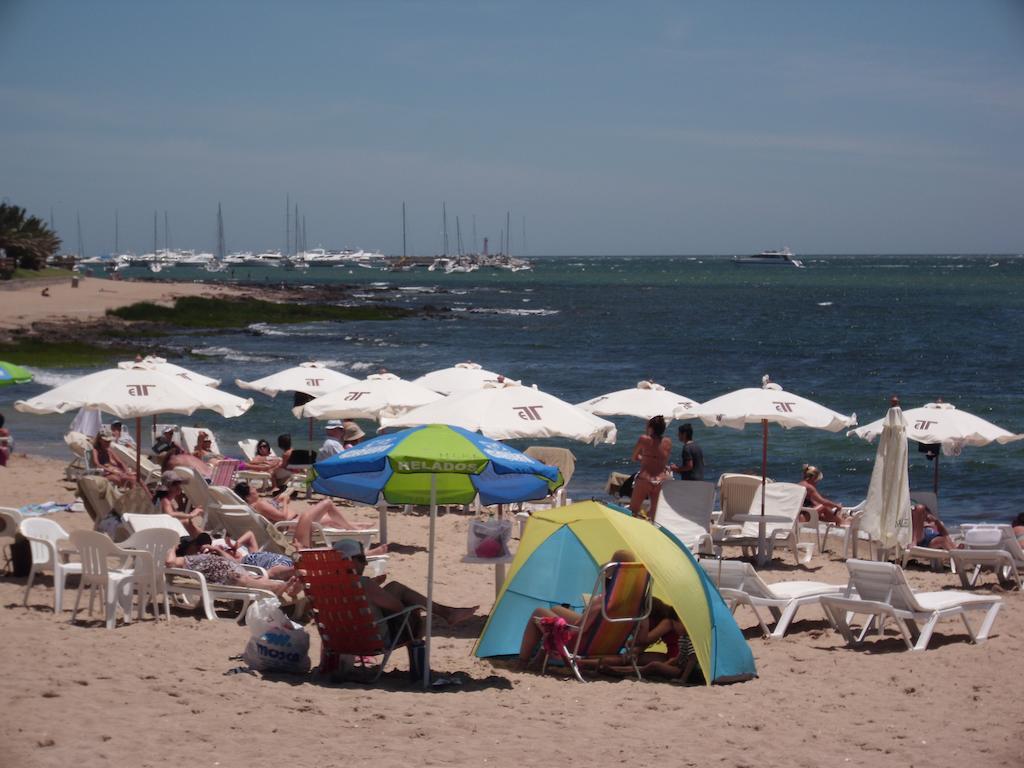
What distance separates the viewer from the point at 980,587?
429 inches

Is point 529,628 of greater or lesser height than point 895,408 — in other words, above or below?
below

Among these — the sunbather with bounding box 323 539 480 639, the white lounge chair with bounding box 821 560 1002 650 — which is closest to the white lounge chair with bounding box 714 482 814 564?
the white lounge chair with bounding box 821 560 1002 650

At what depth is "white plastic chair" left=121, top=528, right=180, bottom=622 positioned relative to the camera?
8.34 metres

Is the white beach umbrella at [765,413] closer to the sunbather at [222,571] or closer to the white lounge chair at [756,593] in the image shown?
the white lounge chair at [756,593]

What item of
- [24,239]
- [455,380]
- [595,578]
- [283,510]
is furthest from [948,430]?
[24,239]

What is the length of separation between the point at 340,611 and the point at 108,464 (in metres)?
7.88

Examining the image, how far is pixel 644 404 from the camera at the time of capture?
13273 millimetres

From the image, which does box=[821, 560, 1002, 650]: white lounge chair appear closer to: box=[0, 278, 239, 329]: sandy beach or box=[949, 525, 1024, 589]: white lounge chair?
box=[949, 525, 1024, 589]: white lounge chair

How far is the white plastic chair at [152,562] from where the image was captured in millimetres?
8344

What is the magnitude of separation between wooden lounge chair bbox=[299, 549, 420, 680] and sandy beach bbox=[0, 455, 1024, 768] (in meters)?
0.23

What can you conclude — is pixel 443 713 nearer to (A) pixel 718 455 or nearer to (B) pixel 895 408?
(B) pixel 895 408

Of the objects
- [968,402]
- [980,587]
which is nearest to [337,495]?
[980,587]

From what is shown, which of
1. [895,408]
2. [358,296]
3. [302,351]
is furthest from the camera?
[358,296]

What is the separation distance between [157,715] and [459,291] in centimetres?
10266
